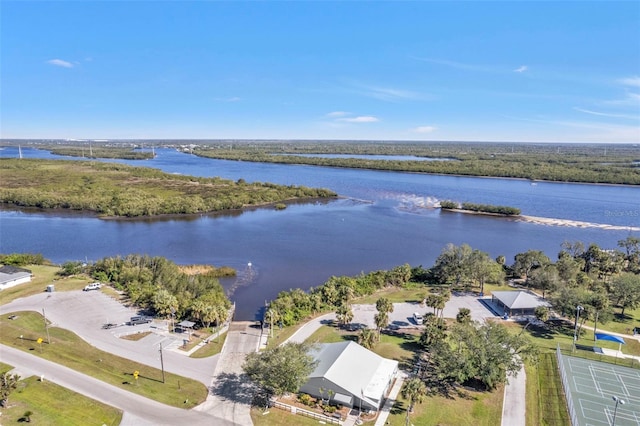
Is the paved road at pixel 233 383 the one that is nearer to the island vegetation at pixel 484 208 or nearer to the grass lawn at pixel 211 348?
the grass lawn at pixel 211 348

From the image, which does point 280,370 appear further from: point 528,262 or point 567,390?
point 528,262

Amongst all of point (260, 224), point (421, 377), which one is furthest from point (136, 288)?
point (260, 224)

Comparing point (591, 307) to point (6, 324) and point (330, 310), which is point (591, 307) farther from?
point (6, 324)

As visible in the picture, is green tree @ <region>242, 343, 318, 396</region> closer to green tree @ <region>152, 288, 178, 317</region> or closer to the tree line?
the tree line

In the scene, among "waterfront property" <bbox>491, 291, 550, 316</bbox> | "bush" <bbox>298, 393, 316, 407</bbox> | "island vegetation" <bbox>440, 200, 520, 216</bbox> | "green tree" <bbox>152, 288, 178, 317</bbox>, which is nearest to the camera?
"bush" <bbox>298, 393, 316, 407</bbox>

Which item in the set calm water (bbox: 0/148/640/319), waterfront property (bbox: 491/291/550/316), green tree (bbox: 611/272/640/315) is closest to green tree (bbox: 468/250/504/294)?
→ waterfront property (bbox: 491/291/550/316)

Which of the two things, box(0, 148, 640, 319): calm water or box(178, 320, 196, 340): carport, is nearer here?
box(178, 320, 196, 340): carport

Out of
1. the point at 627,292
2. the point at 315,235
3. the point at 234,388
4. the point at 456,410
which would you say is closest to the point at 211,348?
the point at 234,388
